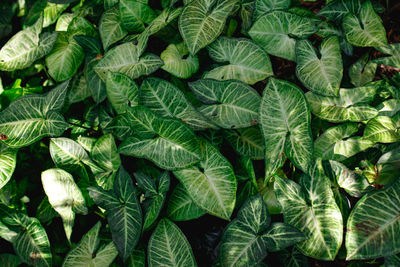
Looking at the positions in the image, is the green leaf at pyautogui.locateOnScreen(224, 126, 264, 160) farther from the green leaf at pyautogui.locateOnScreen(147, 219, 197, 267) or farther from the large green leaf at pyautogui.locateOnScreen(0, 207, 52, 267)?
the large green leaf at pyautogui.locateOnScreen(0, 207, 52, 267)

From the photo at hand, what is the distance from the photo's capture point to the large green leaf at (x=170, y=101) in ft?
3.80

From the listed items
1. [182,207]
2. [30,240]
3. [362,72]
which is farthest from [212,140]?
[30,240]

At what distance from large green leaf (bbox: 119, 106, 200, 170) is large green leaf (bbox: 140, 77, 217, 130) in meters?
0.07

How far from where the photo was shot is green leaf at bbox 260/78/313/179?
1035 millimetres

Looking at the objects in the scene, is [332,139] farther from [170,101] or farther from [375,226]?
[170,101]

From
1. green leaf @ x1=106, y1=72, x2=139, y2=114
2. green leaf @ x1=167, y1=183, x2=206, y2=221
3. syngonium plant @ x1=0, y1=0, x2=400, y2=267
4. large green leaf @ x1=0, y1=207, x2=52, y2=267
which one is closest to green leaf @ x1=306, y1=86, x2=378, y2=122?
syngonium plant @ x1=0, y1=0, x2=400, y2=267

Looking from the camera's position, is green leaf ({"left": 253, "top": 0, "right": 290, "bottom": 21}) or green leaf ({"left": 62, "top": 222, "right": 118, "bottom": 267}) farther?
green leaf ({"left": 253, "top": 0, "right": 290, "bottom": 21})

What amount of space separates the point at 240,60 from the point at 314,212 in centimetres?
63

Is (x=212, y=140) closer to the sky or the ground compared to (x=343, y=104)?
closer to the ground

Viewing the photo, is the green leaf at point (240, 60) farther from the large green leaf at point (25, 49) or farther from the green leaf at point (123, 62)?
the large green leaf at point (25, 49)

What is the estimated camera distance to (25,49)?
57.8 inches

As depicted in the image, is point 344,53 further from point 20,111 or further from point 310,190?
point 20,111

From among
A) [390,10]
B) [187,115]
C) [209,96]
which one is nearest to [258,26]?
[209,96]

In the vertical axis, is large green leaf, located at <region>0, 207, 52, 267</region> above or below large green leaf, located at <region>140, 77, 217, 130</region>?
below
